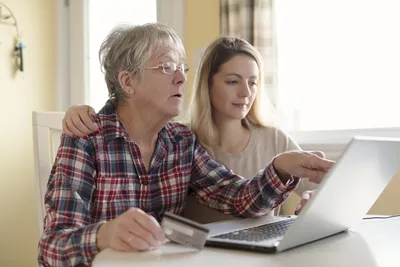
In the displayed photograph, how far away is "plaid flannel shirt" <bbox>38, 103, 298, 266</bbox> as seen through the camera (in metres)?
1.19

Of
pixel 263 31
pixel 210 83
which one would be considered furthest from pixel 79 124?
pixel 263 31

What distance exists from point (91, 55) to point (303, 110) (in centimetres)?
155

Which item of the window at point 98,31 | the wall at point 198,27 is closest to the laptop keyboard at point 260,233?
the wall at point 198,27

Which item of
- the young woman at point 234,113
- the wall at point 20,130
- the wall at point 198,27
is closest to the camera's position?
the young woman at point 234,113

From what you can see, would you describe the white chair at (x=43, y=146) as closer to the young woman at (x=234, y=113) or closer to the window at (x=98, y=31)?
the young woman at (x=234, y=113)

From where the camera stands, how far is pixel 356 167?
0.88 m

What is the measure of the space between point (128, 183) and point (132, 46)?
36cm

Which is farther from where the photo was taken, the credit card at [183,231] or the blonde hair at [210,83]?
the blonde hair at [210,83]

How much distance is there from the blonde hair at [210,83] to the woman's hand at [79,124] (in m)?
0.49

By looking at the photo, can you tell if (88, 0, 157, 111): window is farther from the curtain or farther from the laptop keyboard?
the laptop keyboard

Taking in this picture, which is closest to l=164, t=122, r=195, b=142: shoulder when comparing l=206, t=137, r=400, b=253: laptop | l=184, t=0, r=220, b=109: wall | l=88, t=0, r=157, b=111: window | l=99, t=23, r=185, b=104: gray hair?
l=99, t=23, r=185, b=104: gray hair

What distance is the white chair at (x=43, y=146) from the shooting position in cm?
182

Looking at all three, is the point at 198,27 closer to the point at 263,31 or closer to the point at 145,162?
the point at 263,31

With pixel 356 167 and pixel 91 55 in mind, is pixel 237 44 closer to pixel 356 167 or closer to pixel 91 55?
pixel 356 167
